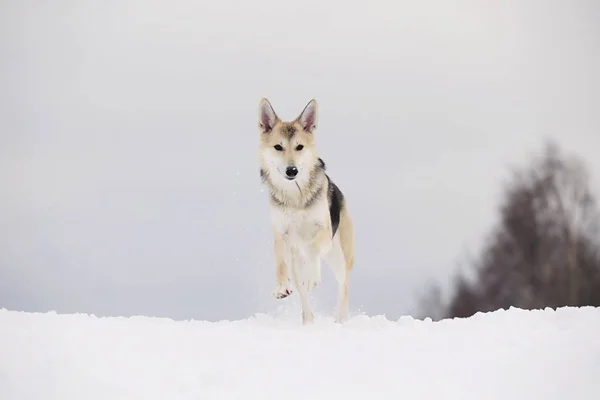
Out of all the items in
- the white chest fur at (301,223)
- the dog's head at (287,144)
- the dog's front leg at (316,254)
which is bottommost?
the dog's front leg at (316,254)

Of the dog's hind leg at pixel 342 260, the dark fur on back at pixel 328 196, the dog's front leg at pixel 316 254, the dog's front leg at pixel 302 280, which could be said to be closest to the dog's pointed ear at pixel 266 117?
the dark fur on back at pixel 328 196

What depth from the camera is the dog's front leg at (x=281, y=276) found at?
A: 8.28m

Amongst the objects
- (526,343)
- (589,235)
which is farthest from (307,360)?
(589,235)

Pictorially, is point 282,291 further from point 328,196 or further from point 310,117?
point 310,117

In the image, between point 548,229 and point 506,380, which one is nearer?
point 506,380

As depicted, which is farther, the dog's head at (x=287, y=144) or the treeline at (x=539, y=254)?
the treeline at (x=539, y=254)

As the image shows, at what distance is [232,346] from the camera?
19.4 ft

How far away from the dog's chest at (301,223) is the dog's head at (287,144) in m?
0.39

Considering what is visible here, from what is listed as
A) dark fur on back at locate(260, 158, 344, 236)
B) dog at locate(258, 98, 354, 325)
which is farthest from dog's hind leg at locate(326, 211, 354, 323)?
dog at locate(258, 98, 354, 325)

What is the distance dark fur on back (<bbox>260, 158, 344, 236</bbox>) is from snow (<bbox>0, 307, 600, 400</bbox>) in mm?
2017

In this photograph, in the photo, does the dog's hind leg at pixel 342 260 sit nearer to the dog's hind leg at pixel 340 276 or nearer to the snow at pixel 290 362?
the dog's hind leg at pixel 340 276

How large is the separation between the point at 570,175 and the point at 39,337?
62.2 feet

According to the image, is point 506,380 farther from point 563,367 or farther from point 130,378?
point 130,378

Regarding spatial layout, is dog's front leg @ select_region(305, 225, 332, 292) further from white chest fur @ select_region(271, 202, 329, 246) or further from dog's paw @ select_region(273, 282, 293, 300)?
dog's paw @ select_region(273, 282, 293, 300)
